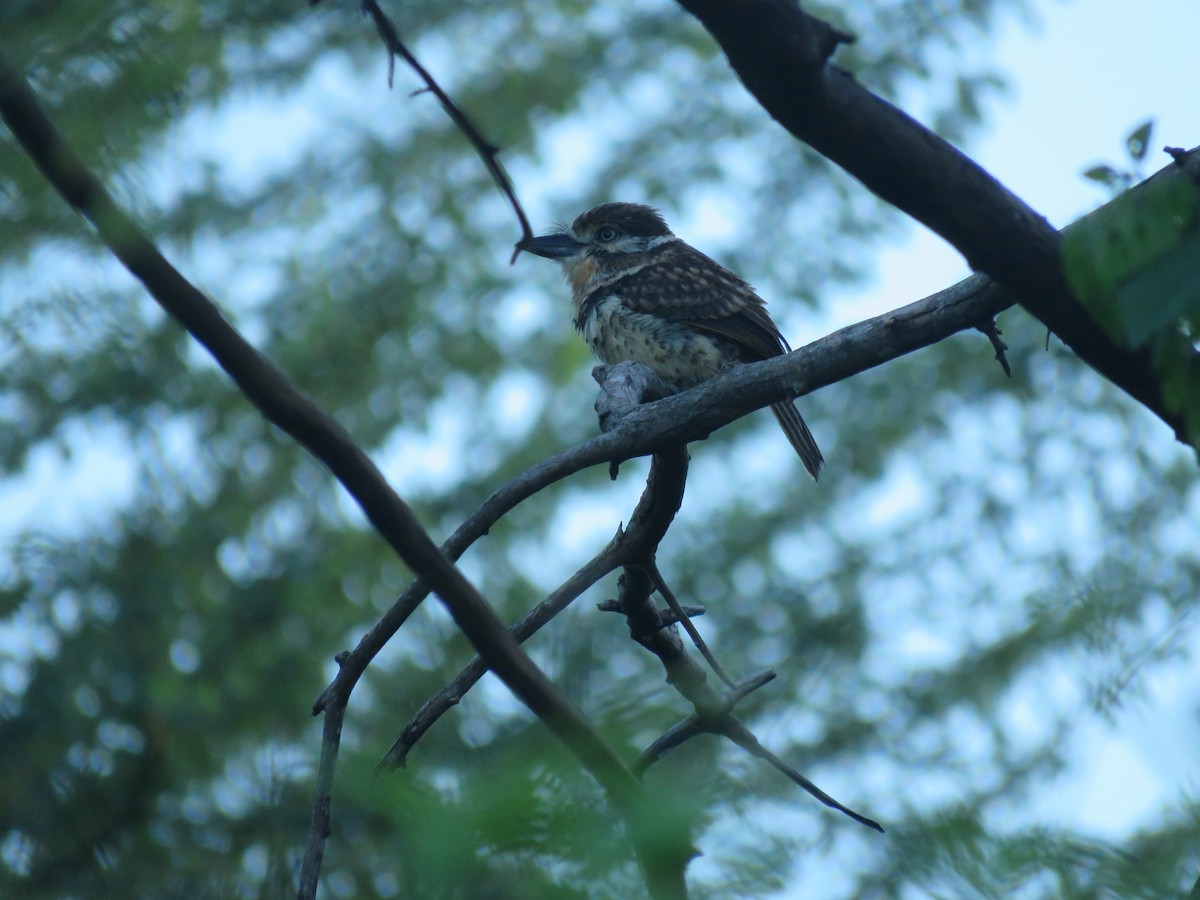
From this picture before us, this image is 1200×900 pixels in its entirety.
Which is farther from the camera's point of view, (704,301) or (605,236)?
(605,236)

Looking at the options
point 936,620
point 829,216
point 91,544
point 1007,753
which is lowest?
point 1007,753

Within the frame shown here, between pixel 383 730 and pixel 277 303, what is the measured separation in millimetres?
3105

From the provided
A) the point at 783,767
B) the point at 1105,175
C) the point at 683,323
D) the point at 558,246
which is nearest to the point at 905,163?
the point at 1105,175

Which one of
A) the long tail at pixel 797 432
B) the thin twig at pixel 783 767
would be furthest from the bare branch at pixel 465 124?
the long tail at pixel 797 432

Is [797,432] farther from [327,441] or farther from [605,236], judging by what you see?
[327,441]

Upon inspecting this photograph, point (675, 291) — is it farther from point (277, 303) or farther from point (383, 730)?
point (277, 303)

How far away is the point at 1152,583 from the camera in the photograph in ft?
21.4

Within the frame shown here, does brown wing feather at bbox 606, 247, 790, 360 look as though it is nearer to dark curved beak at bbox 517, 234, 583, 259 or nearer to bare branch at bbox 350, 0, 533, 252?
dark curved beak at bbox 517, 234, 583, 259

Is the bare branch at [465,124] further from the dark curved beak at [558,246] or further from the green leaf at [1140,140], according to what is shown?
the dark curved beak at [558,246]

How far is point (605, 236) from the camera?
5492 millimetres

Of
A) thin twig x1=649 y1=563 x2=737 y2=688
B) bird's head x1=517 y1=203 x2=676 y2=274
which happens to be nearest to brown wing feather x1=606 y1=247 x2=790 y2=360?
bird's head x1=517 y1=203 x2=676 y2=274

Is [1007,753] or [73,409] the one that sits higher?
[73,409]

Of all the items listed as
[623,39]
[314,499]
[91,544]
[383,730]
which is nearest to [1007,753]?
[383,730]

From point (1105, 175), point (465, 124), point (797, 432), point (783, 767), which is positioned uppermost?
point (797, 432)
